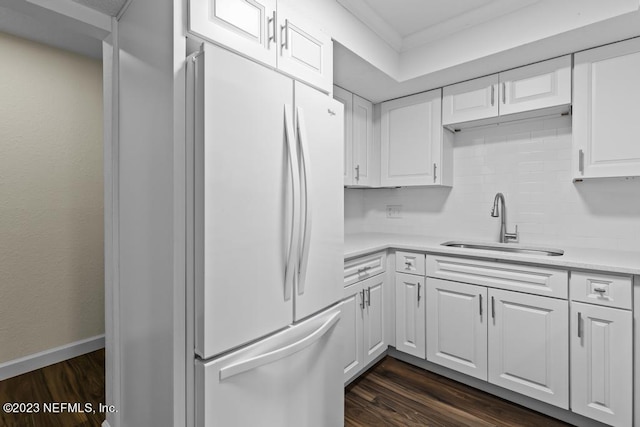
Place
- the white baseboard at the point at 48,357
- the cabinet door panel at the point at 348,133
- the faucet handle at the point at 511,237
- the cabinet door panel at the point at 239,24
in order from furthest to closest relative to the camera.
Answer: the cabinet door panel at the point at 348,133
the faucet handle at the point at 511,237
the white baseboard at the point at 48,357
the cabinet door panel at the point at 239,24

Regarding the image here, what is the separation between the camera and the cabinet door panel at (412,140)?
2586 millimetres

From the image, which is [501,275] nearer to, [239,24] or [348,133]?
[348,133]

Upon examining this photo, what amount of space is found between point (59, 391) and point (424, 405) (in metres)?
2.39

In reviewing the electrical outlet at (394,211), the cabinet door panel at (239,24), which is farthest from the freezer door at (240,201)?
the electrical outlet at (394,211)

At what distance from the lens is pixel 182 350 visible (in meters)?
1.06

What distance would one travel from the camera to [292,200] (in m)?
1.28

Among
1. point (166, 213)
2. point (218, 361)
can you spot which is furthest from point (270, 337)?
point (166, 213)

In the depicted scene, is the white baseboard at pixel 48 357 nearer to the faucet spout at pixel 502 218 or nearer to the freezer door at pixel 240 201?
the freezer door at pixel 240 201

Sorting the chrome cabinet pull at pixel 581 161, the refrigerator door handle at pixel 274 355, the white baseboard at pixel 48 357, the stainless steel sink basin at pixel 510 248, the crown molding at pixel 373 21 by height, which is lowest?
the white baseboard at pixel 48 357

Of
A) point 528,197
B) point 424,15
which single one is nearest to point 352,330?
point 528,197

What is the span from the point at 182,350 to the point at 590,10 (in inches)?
99.9

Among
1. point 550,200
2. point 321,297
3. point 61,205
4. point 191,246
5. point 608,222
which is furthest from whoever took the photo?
point 61,205

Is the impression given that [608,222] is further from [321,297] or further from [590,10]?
[321,297]

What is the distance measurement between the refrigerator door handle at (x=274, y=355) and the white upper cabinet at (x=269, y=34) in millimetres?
1162
